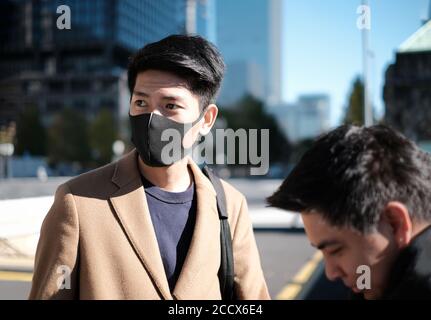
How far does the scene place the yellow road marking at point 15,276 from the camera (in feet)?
8.05

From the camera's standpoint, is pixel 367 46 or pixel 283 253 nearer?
pixel 367 46

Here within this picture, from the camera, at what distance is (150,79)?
142 cm

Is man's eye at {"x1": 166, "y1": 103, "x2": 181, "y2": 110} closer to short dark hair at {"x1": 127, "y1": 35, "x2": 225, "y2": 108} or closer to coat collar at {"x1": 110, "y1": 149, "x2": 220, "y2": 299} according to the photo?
short dark hair at {"x1": 127, "y1": 35, "x2": 225, "y2": 108}

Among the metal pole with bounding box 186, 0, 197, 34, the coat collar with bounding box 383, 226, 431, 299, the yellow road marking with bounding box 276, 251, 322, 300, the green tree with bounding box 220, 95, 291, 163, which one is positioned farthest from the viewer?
the green tree with bounding box 220, 95, 291, 163

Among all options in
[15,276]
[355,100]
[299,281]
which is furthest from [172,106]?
[355,100]

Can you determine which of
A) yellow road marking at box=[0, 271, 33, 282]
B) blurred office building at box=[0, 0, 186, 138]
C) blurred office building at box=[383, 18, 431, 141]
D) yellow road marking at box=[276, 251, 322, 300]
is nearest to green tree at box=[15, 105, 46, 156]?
blurred office building at box=[0, 0, 186, 138]

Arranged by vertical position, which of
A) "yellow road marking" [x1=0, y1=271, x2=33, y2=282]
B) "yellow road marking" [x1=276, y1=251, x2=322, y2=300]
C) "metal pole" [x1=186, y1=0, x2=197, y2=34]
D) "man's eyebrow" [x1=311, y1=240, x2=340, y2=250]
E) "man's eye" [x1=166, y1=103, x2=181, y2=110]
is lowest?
"yellow road marking" [x1=276, y1=251, x2=322, y2=300]

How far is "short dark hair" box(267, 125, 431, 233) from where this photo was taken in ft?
3.22

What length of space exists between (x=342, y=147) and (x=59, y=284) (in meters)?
0.82

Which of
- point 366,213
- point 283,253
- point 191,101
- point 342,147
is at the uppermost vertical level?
point 191,101

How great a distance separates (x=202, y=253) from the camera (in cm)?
138

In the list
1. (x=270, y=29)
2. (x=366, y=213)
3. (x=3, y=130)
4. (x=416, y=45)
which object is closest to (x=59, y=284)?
(x=366, y=213)

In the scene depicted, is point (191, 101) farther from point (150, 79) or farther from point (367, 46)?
point (367, 46)

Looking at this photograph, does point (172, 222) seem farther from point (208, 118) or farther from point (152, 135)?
point (208, 118)
